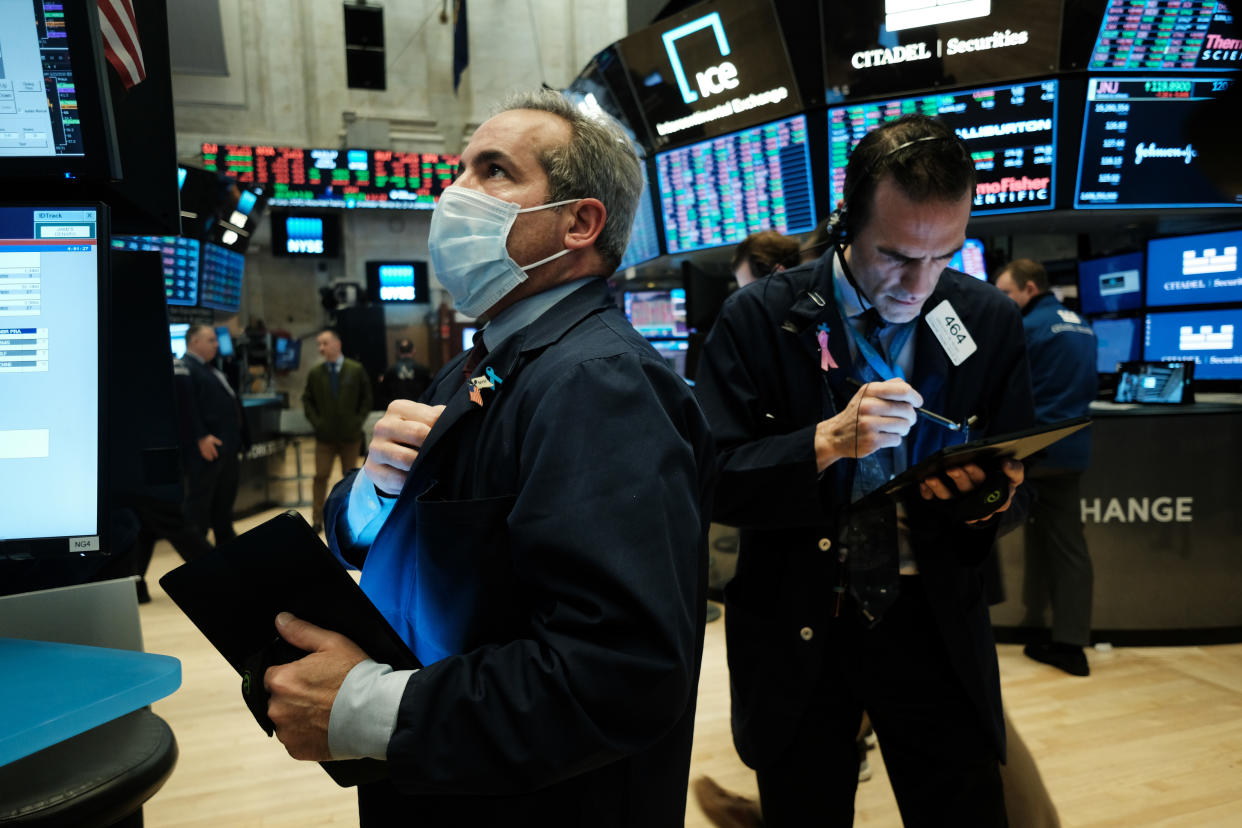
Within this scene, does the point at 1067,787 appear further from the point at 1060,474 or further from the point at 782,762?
the point at 782,762

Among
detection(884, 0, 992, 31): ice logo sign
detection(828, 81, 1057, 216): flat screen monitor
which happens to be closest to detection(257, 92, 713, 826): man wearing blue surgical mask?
detection(828, 81, 1057, 216): flat screen monitor

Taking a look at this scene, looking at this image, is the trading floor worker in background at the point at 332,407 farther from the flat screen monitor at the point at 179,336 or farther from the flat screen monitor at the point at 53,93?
the flat screen monitor at the point at 53,93

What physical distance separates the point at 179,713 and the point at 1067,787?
343 cm

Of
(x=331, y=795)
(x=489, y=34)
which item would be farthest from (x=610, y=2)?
(x=331, y=795)

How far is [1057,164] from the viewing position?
4.33 meters

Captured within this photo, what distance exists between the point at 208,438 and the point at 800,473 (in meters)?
4.75

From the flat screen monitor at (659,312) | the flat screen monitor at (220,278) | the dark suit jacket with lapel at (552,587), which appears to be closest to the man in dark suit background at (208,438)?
→ the flat screen monitor at (220,278)

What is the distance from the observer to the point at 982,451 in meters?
1.33

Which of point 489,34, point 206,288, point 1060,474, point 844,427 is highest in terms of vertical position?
point 489,34

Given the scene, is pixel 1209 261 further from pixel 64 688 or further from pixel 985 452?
pixel 64 688

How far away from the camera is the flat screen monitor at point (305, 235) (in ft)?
39.8

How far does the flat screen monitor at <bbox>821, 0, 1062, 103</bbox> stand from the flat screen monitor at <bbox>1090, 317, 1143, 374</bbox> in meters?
1.73

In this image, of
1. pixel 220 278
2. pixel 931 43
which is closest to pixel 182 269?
pixel 220 278

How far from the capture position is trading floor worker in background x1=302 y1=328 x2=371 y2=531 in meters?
6.84
